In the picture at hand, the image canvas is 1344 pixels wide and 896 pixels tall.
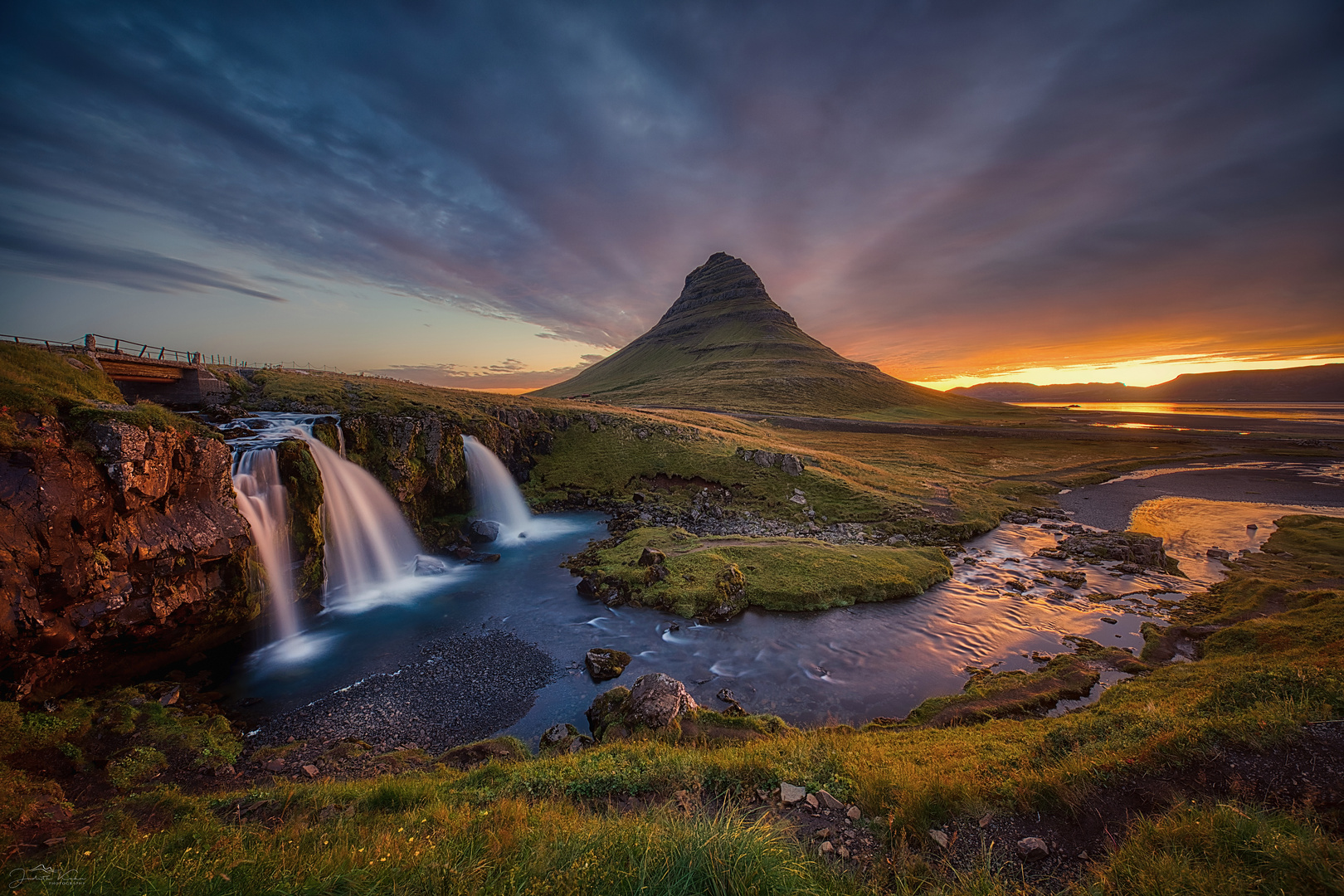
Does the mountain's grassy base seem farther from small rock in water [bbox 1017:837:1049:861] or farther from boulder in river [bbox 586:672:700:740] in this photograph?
boulder in river [bbox 586:672:700:740]

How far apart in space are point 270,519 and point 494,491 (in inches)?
728

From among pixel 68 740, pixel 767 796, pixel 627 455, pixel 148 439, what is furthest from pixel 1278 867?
pixel 627 455

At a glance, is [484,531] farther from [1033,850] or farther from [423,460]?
[1033,850]

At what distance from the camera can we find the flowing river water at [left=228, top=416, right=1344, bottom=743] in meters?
16.7

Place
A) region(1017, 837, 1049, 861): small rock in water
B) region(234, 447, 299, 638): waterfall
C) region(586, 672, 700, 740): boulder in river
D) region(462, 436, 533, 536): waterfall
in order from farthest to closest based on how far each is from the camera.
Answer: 1. region(462, 436, 533, 536): waterfall
2. region(234, 447, 299, 638): waterfall
3. region(586, 672, 700, 740): boulder in river
4. region(1017, 837, 1049, 861): small rock in water

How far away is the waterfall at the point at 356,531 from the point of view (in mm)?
25906

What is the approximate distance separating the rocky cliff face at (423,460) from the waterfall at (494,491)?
837mm

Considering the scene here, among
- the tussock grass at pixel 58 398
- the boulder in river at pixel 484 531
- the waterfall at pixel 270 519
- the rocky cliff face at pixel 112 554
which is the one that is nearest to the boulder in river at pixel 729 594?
the boulder in river at pixel 484 531

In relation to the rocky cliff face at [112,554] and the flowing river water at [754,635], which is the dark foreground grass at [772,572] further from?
the rocky cliff face at [112,554]

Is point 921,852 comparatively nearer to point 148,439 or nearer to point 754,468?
point 148,439

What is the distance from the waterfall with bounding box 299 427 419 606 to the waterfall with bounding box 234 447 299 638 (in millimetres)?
2385

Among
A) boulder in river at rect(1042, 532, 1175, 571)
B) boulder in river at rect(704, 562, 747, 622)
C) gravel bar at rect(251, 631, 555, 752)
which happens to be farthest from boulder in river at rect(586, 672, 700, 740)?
boulder in river at rect(1042, 532, 1175, 571)

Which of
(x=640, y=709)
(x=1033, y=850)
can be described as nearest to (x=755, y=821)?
(x=1033, y=850)

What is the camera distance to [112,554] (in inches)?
581
